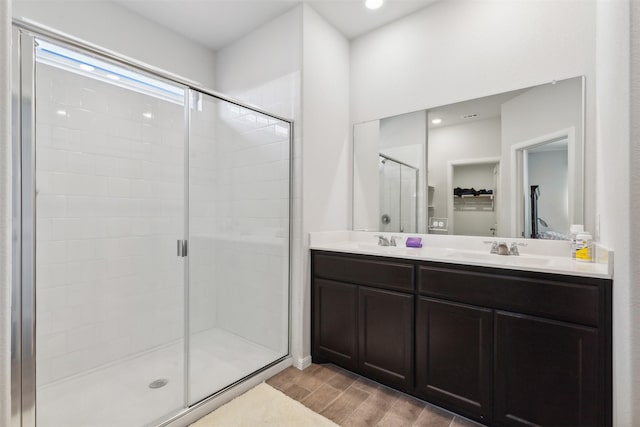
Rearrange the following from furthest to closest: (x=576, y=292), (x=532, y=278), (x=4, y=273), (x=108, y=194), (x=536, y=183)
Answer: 1. (x=108, y=194)
2. (x=536, y=183)
3. (x=532, y=278)
4. (x=576, y=292)
5. (x=4, y=273)

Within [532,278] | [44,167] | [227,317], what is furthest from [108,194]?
[532,278]

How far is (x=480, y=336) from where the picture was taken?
5.30ft

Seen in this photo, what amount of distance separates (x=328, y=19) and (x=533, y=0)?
148cm

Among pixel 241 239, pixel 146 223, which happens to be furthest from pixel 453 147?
pixel 146 223

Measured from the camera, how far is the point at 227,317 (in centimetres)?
245

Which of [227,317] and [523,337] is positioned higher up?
[523,337]

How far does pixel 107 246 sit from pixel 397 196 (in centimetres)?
239

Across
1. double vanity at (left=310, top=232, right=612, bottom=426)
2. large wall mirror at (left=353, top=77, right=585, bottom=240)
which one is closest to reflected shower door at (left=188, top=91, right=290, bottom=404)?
double vanity at (left=310, top=232, right=612, bottom=426)

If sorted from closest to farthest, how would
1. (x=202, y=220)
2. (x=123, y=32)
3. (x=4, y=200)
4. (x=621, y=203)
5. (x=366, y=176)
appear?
1. (x=4, y=200)
2. (x=621, y=203)
3. (x=202, y=220)
4. (x=123, y=32)
5. (x=366, y=176)

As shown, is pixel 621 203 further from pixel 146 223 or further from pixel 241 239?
pixel 146 223

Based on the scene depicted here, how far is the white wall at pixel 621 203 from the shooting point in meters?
1.06

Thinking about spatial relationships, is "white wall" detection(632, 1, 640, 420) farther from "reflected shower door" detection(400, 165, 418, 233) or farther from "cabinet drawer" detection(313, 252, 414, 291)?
"reflected shower door" detection(400, 165, 418, 233)

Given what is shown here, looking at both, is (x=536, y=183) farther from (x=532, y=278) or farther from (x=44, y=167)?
(x=44, y=167)

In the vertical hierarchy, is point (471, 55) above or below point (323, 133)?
above
